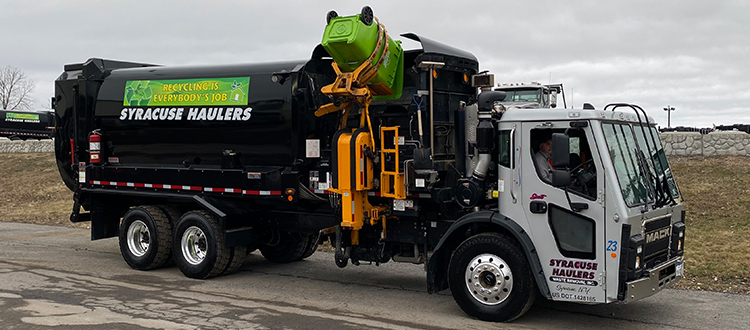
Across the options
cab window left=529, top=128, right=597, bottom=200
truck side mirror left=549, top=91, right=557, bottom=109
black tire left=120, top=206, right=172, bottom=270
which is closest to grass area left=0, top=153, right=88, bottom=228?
black tire left=120, top=206, right=172, bottom=270

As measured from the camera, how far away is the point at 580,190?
7.20 meters

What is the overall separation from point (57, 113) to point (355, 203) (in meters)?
6.27

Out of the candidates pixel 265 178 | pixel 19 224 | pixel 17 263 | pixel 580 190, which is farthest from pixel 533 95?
pixel 19 224

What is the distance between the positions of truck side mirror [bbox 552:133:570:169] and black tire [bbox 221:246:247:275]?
5.11m

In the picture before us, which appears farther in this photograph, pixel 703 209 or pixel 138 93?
pixel 703 209

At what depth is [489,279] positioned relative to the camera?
302 inches

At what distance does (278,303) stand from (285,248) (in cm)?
290

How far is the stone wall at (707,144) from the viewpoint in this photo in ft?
63.7

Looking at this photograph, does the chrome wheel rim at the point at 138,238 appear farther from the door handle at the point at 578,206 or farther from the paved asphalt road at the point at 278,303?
the door handle at the point at 578,206

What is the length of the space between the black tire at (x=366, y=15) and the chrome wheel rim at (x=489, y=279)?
287 cm

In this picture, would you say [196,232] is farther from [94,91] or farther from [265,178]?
[94,91]

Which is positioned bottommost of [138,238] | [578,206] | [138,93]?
[138,238]

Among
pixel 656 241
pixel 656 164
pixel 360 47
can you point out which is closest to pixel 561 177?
pixel 656 241

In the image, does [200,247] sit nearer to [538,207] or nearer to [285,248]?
[285,248]
